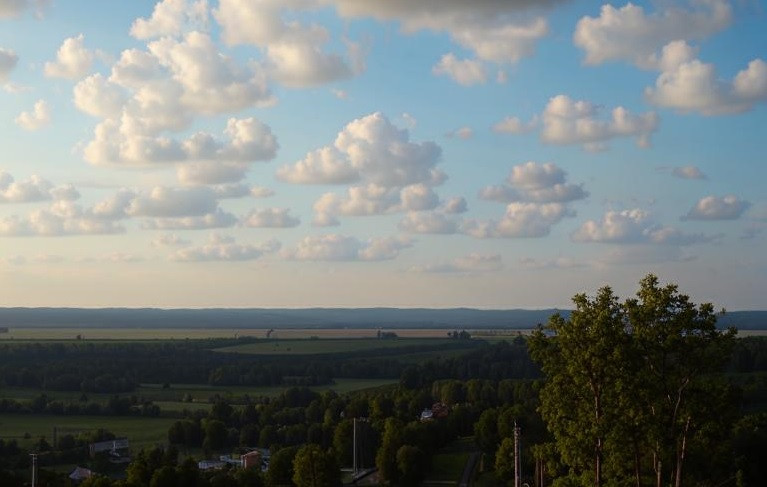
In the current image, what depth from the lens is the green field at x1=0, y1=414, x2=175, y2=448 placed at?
11438 cm

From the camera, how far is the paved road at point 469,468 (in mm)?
84450

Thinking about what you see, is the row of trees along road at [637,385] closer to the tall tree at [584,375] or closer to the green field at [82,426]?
the tall tree at [584,375]

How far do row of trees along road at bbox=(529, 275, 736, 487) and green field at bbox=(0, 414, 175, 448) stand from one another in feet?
255

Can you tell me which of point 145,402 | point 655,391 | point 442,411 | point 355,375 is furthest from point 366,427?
point 355,375

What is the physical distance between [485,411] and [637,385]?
62442mm

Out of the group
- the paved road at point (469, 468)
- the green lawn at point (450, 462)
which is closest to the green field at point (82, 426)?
the green lawn at point (450, 462)

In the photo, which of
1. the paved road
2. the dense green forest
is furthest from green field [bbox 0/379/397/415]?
the paved road

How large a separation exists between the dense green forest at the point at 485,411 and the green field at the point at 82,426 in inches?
67.4

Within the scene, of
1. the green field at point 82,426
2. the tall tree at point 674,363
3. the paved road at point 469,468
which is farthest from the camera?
the green field at point 82,426

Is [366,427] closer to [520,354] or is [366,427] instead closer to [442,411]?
[442,411]

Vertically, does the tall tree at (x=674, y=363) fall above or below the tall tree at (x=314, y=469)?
above

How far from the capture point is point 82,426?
4889 inches

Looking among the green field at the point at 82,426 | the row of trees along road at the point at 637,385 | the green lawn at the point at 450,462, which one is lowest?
the green lawn at the point at 450,462

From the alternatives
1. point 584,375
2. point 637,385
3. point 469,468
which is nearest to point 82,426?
point 469,468
